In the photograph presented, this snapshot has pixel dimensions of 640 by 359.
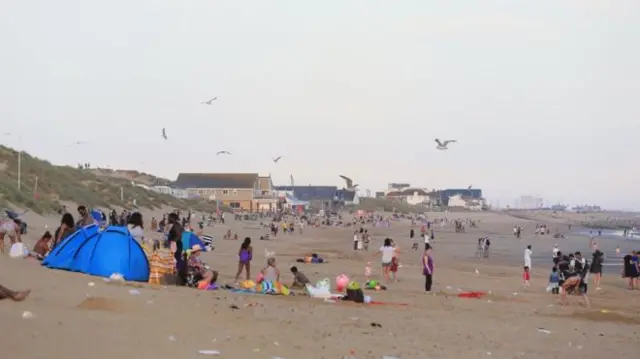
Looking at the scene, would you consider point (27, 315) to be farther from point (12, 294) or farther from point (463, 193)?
point (463, 193)

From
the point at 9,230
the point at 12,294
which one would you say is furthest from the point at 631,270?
the point at 12,294

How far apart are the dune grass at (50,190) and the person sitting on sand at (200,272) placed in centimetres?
1805

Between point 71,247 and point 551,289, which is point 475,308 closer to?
point 551,289

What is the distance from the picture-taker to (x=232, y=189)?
313ft

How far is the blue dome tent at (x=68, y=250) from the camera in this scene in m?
12.2

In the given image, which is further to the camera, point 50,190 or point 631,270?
point 50,190

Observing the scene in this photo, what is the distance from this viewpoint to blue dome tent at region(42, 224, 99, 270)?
12.2 m

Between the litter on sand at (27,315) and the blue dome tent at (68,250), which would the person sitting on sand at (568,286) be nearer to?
the blue dome tent at (68,250)

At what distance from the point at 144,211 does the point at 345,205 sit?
72735mm

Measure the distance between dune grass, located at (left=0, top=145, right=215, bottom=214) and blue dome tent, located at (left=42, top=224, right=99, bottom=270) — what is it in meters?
18.0

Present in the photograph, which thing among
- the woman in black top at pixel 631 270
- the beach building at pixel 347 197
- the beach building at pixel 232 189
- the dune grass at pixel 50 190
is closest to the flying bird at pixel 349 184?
the beach building at pixel 347 197

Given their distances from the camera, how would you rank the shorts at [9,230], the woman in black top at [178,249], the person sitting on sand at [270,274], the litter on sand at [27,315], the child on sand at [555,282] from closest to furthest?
the litter on sand at [27,315]
the woman in black top at [178,249]
the person sitting on sand at [270,274]
the shorts at [9,230]
the child on sand at [555,282]

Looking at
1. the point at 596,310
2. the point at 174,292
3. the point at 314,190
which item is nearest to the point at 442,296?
the point at 596,310

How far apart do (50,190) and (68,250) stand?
96.6 ft
